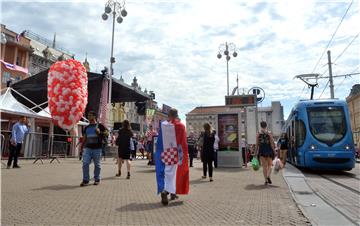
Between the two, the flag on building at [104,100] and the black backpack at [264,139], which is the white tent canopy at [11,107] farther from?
the black backpack at [264,139]

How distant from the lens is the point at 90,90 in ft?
84.7

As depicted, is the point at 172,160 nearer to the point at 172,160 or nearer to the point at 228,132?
the point at 172,160

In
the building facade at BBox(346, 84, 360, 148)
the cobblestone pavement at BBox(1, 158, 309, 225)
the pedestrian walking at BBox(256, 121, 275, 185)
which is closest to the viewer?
the cobblestone pavement at BBox(1, 158, 309, 225)

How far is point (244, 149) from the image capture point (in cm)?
1764

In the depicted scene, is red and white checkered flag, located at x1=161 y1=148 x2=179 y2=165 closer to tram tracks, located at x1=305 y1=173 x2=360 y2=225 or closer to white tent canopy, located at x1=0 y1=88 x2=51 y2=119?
tram tracks, located at x1=305 y1=173 x2=360 y2=225

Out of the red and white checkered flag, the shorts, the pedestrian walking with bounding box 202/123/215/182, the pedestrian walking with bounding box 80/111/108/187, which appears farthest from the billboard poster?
the red and white checkered flag

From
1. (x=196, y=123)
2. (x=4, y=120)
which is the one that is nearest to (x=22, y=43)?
(x=4, y=120)

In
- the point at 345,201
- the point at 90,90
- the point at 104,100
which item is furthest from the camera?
the point at 90,90

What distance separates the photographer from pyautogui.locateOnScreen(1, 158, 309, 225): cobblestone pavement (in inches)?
183

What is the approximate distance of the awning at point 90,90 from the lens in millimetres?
25406

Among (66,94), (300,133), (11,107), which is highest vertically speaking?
(66,94)

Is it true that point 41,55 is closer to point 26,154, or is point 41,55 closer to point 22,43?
point 22,43

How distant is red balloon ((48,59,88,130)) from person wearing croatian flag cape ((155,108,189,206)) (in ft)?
30.2

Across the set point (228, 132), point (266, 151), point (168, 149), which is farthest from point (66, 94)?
point (168, 149)
